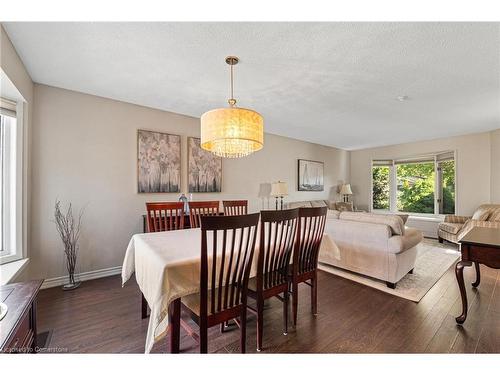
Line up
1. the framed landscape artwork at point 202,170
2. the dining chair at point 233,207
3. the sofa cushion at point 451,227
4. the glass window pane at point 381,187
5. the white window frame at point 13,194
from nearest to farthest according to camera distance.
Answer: the white window frame at point 13,194, the dining chair at point 233,207, the framed landscape artwork at point 202,170, the sofa cushion at point 451,227, the glass window pane at point 381,187

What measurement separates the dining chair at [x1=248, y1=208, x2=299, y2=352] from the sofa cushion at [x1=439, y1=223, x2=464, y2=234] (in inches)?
171

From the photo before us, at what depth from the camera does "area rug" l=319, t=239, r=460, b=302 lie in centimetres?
255

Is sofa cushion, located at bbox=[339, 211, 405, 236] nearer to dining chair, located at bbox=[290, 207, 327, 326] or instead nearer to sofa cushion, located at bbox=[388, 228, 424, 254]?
sofa cushion, located at bbox=[388, 228, 424, 254]

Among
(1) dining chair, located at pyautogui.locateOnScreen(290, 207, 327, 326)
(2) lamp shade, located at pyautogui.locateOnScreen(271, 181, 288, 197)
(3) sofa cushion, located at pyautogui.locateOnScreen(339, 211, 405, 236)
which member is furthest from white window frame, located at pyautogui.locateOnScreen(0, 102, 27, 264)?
(3) sofa cushion, located at pyautogui.locateOnScreen(339, 211, 405, 236)

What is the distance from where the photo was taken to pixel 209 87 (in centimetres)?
269

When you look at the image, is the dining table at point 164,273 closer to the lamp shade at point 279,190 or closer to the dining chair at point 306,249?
the dining chair at point 306,249

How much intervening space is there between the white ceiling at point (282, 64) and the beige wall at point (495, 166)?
1.32 meters

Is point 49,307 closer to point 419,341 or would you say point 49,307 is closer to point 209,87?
point 209,87

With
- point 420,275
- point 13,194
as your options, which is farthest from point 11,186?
point 420,275

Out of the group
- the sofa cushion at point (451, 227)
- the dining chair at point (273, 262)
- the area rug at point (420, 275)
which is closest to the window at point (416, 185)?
the sofa cushion at point (451, 227)

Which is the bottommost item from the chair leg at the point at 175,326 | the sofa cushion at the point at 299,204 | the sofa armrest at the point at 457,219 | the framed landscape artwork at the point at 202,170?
the chair leg at the point at 175,326

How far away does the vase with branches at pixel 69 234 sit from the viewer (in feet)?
8.69
